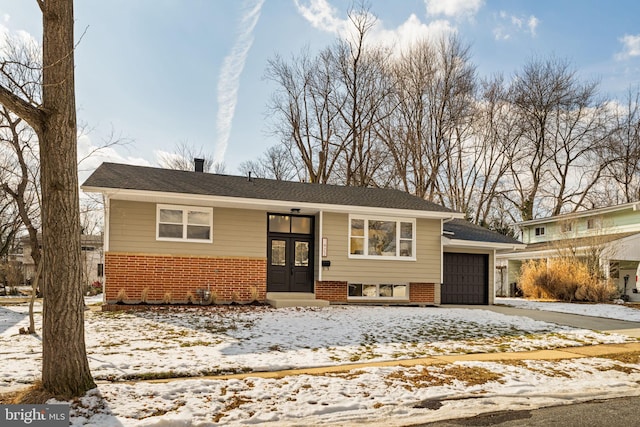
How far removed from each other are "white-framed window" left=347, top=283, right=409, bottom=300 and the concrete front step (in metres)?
1.80

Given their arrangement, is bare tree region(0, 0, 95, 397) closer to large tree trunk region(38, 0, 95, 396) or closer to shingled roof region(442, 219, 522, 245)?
large tree trunk region(38, 0, 95, 396)

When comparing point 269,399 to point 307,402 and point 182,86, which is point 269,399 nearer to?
point 307,402

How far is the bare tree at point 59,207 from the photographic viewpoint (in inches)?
201

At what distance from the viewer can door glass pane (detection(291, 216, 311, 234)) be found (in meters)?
16.1

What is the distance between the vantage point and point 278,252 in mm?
15773

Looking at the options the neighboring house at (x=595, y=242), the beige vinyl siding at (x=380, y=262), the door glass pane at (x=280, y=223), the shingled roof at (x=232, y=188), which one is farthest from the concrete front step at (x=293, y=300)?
the neighboring house at (x=595, y=242)

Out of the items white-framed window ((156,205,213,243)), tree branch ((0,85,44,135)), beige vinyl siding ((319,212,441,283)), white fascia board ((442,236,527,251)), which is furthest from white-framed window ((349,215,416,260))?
tree branch ((0,85,44,135))

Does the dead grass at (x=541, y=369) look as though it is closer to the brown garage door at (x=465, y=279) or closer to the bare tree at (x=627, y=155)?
the brown garage door at (x=465, y=279)

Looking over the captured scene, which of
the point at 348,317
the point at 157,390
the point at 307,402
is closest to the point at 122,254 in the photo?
the point at 348,317

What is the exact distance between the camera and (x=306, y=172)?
32812 millimetres

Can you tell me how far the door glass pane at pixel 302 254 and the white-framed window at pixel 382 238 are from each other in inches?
59.2

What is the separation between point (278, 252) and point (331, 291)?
2210mm

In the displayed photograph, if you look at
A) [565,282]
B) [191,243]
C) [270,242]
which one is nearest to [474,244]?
[565,282]

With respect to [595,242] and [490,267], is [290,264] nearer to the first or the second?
[490,267]
